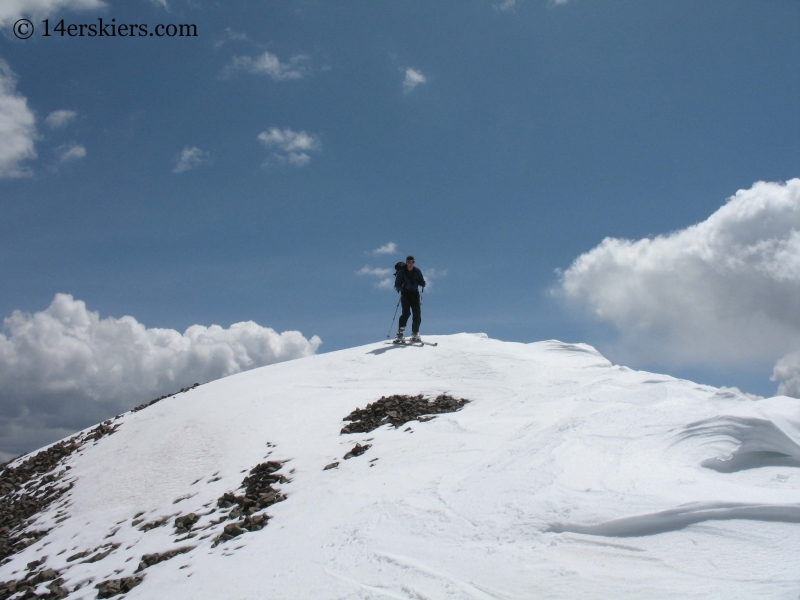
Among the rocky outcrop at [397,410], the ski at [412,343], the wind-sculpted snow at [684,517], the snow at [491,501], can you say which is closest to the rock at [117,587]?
the snow at [491,501]

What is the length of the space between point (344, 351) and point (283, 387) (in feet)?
14.0

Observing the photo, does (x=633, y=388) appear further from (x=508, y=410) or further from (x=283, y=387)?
(x=283, y=387)

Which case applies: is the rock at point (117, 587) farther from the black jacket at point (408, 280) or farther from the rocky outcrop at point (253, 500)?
the black jacket at point (408, 280)

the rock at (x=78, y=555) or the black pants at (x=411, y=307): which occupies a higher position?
the black pants at (x=411, y=307)

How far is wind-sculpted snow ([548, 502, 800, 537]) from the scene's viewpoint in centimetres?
447

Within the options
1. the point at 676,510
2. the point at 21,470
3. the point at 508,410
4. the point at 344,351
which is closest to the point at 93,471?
the point at 21,470

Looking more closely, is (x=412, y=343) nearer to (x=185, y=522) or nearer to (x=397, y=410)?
(x=397, y=410)

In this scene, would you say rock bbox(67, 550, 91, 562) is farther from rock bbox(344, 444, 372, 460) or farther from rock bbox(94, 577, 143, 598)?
rock bbox(344, 444, 372, 460)

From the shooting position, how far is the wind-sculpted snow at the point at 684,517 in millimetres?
4469

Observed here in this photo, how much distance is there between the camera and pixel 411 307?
17797 mm

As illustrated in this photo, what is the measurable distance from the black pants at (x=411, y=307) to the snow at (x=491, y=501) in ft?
18.5

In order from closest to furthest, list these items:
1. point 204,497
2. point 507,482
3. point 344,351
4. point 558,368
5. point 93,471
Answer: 1. point 507,482
2. point 204,497
3. point 93,471
4. point 558,368
5. point 344,351

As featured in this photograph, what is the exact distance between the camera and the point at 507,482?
6.14 m

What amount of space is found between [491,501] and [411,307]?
481 inches
